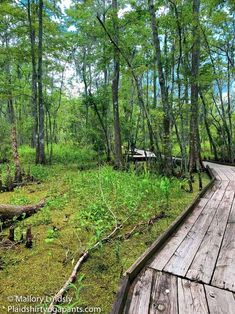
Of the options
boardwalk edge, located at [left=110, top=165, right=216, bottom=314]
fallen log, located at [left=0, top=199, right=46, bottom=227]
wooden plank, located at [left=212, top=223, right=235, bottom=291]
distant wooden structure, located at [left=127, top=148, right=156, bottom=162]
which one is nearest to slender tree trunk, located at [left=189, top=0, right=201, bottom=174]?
distant wooden structure, located at [left=127, top=148, right=156, bottom=162]

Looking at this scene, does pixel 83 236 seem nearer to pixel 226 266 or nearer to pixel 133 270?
pixel 133 270

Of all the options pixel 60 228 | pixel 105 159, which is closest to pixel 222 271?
pixel 60 228

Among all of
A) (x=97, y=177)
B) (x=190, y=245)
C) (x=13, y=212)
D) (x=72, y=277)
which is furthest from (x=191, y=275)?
(x=97, y=177)

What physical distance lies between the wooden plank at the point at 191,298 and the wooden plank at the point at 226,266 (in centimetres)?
21

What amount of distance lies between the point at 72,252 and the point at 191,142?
750 centimetres

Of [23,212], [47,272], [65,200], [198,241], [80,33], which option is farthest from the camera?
[80,33]

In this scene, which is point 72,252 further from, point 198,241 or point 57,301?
point 198,241

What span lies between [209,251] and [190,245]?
26 cm

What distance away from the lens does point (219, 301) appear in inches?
81.3

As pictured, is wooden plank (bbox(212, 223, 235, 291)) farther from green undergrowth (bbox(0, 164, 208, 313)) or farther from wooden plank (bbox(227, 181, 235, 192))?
wooden plank (bbox(227, 181, 235, 192))

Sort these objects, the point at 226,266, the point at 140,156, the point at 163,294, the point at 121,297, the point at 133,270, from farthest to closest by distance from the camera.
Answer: the point at 140,156
the point at 226,266
the point at 133,270
the point at 163,294
the point at 121,297

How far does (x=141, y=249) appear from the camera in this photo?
10.9 feet

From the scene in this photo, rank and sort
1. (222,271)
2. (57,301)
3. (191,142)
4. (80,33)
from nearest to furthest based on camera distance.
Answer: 1. (57,301)
2. (222,271)
3. (191,142)
4. (80,33)

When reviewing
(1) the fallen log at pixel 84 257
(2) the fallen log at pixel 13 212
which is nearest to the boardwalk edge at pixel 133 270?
(1) the fallen log at pixel 84 257
